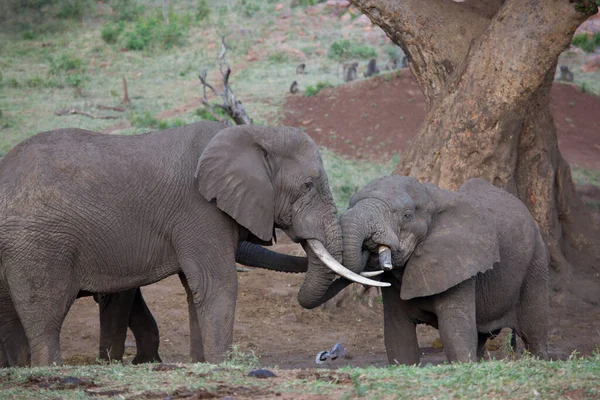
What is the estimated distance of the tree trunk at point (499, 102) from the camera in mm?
12008

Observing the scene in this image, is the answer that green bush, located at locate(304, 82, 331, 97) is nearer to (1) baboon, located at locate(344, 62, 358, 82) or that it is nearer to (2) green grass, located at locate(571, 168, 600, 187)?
(1) baboon, located at locate(344, 62, 358, 82)

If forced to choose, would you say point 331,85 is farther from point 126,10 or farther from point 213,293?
point 213,293

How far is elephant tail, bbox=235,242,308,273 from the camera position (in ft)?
32.1

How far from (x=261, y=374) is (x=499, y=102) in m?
6.48

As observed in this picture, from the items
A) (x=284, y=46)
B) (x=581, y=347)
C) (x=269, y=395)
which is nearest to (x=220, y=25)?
(x=284, y=46)

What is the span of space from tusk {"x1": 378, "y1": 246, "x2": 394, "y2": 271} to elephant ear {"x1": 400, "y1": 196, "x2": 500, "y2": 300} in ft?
1.14

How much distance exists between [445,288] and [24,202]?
3.43 metres

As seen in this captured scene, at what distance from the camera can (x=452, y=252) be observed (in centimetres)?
894

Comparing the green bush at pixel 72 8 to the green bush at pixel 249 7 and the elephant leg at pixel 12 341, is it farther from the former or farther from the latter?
the elephant leg at pixel 12 341

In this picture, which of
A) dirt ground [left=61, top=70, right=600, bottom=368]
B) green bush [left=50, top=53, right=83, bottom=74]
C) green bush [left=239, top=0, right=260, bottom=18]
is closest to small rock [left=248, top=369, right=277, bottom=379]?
dirt ground [left=61, top=70, right=600, bottom=368]

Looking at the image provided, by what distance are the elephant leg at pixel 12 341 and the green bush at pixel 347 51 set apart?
849 inches

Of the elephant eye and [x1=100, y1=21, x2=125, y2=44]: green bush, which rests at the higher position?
the elephant eye

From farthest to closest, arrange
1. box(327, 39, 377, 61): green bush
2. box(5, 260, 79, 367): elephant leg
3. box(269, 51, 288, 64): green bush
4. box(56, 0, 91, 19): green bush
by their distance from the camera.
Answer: box(56, 0, 91, 19): green bush → box(327, 39, 377, 61): green bush → box(269, 51, 288, 64): green bush → box(5, 260, 79, 367): elephant leg

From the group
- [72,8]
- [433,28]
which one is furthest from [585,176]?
[72,8]
